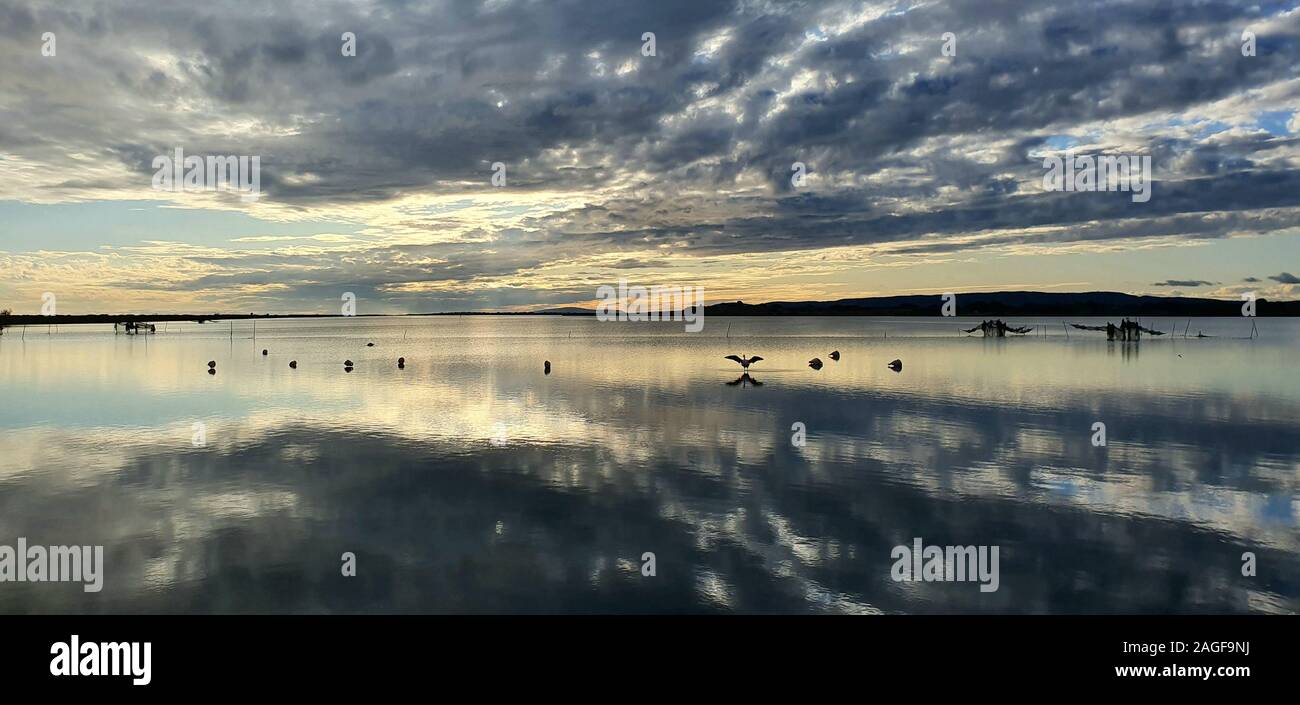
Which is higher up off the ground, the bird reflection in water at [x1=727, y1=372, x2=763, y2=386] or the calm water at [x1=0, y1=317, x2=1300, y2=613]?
the bird reflection in water at [x1=727, y1=372, x2=763, y2=386]

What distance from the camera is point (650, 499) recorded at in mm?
19016

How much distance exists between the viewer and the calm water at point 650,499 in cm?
1262

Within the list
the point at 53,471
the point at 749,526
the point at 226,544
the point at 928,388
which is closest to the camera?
the point at 226,544

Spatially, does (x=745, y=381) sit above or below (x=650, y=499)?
above

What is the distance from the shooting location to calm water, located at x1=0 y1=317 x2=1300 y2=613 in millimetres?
12625

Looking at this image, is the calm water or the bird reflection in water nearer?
the calm water

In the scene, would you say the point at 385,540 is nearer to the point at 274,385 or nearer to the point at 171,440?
the point at 171,440

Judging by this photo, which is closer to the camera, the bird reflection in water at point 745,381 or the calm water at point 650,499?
the calm water at point 650,499

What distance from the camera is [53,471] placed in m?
22.5

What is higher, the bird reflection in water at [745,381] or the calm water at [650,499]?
the bird reflection in water at [745,381]

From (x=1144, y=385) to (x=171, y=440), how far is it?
56.9 meters

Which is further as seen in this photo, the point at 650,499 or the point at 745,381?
the point at 745,381
